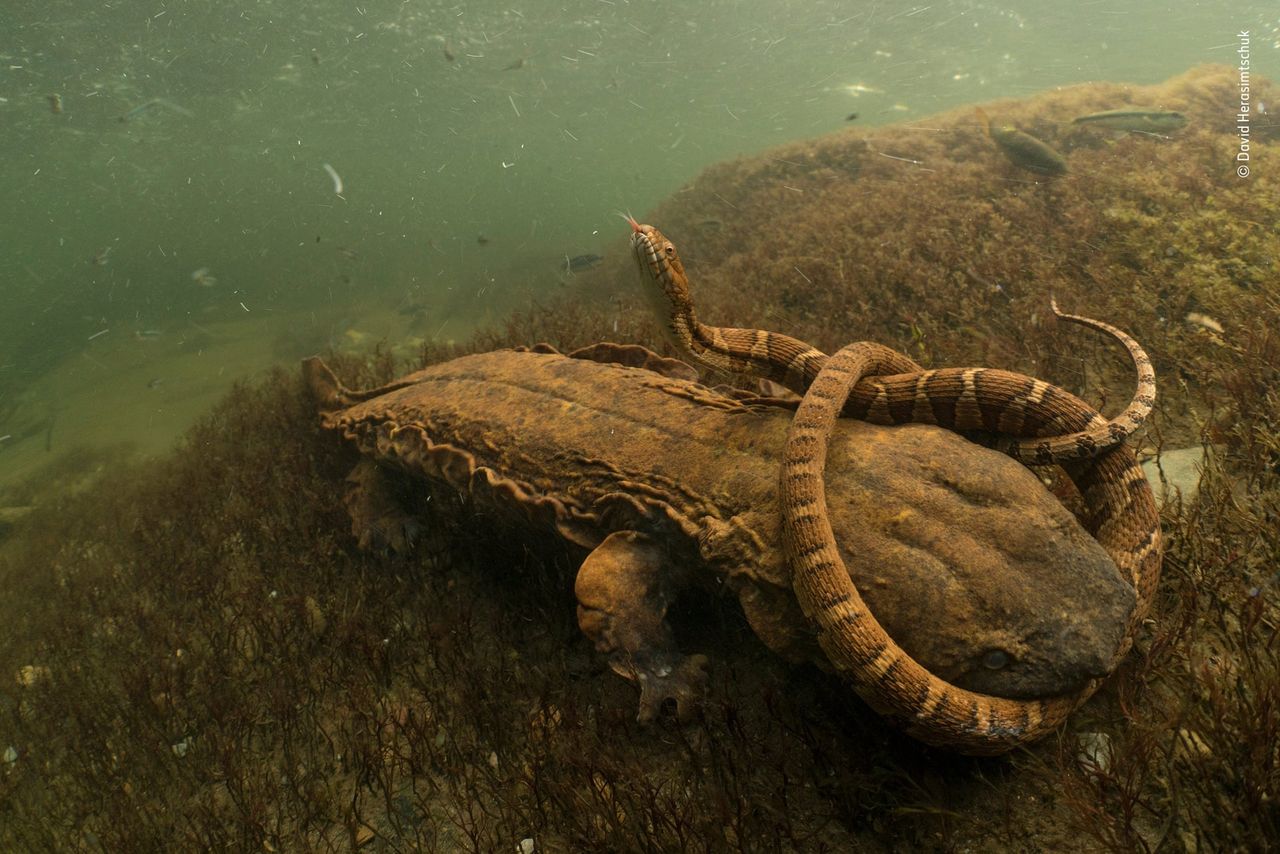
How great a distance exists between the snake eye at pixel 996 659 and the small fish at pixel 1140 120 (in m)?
14.0

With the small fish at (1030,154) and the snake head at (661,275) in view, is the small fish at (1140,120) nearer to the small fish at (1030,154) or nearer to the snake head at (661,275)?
the small fish at (1030,154)

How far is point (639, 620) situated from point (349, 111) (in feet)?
206

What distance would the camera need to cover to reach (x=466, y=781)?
337 cm

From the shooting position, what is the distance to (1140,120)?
40.1 ft

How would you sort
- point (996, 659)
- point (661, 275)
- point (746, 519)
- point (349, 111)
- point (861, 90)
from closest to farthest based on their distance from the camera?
point (996, 659)
point (746, 519)
point (661, 275)
point (349, 111)
point (861, 90)

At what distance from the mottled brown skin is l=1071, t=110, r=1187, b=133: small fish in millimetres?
13219

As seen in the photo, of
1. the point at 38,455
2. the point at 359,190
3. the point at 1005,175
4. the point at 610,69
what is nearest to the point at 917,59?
the point at 610,69

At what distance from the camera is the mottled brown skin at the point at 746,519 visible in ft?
8.34

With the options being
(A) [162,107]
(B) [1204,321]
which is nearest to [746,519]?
(B) [1204,321]

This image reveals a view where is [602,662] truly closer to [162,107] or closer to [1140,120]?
[1140,120]

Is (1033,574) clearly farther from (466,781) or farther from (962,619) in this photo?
(466,781)

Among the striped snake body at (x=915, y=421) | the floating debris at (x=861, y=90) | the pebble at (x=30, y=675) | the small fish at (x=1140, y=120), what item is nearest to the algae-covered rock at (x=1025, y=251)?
the small fish at (x=1140, y=120)

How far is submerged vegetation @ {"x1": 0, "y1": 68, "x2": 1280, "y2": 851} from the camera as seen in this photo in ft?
8.55

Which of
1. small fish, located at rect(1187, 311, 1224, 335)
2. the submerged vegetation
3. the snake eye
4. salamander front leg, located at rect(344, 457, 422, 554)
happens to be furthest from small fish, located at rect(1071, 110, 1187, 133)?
salamander front leg, located at rect(344, 457, 422, 554)
